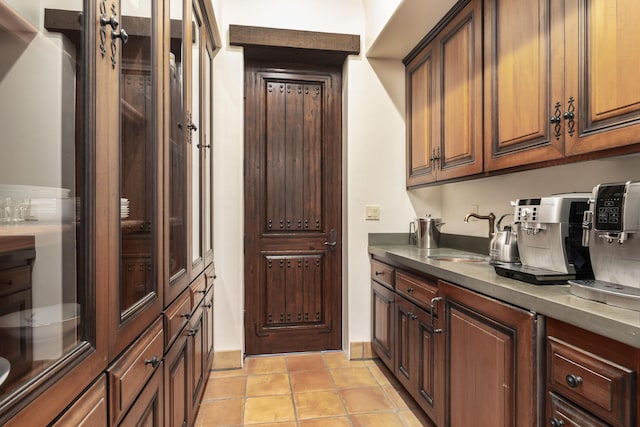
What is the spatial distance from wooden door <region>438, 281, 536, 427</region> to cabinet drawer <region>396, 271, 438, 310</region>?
11 cm

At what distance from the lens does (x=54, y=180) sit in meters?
0.67

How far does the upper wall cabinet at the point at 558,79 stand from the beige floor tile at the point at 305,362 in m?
1.94

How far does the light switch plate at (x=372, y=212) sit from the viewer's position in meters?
2.86

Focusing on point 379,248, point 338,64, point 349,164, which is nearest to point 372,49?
point 338,64

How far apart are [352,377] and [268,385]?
2.02 feet

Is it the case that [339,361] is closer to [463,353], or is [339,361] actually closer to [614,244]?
[463,353]

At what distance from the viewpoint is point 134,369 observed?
3.22 feet

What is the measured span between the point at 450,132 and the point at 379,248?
38.6 inches

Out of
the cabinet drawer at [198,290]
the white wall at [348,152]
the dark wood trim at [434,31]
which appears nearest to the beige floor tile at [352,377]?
the white wall at [348,152]

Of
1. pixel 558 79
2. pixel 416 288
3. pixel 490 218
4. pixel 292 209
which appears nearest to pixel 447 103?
pixel 490 218

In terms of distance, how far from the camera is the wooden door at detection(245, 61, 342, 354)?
290 cm

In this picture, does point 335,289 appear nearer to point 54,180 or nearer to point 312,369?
point 312,369

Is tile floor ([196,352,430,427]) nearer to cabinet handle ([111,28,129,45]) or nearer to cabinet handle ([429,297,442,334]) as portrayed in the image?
cabinet handle ([429,297,442,334])

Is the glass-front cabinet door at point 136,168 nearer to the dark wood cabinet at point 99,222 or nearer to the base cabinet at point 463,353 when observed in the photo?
the dark wood cabinet at point 99,222
